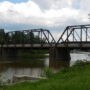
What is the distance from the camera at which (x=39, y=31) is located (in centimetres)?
12469

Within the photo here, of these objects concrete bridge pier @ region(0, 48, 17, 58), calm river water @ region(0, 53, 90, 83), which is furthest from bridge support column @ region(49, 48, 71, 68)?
concrete bridge pier @ region(0, 48, 17, 58)

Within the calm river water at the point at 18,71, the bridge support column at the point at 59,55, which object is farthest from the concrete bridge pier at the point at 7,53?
the calm river water at the point at 18,71

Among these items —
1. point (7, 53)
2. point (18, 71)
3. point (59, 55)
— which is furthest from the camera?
point (7, 53)

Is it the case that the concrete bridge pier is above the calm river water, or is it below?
below

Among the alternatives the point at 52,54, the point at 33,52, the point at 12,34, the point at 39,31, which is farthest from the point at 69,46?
the point at 33,52

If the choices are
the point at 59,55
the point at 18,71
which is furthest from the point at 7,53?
the point at 18,71

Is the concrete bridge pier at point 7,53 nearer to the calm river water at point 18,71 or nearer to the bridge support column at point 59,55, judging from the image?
the bridge support column at point 59,55

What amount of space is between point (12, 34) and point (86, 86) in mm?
141570

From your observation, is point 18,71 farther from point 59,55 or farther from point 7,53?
point 7,53

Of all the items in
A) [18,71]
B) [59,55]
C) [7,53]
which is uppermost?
[18,71]

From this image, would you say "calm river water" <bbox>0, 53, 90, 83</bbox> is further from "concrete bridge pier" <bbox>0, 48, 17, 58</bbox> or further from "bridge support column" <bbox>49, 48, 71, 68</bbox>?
"concrete bridge pier" <bbox>0, 48, 17, 58</bbox>

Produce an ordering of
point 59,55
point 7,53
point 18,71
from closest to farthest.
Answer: point 18,71 → point 59,55 → point 7,53

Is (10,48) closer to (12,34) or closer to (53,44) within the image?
(12,34)

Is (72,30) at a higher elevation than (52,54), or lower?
higher
